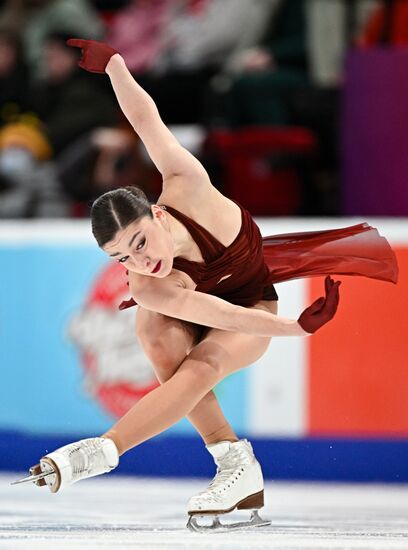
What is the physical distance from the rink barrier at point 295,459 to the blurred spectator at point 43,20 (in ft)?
8.96

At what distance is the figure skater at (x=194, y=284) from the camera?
3.26 metres

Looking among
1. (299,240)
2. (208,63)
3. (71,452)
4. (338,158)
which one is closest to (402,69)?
(338,158)

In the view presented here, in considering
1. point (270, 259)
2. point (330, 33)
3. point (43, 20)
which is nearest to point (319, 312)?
point (270, 259)

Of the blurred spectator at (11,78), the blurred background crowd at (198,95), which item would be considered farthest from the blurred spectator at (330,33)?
the blurred spectator at (11,78)

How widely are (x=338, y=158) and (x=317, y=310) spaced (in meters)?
2.85

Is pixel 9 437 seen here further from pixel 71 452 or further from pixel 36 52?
pixel 36 52

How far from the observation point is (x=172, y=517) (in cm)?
403

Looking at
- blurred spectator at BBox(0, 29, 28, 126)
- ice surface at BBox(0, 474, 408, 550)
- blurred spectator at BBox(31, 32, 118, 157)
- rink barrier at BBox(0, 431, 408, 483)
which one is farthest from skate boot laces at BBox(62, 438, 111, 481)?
blurred spectator at BBox(0, 29, 28, 126)

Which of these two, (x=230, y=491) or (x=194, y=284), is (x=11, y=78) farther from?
(x=230, y=491)

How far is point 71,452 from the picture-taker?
3.28m

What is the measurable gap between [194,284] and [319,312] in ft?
1.19

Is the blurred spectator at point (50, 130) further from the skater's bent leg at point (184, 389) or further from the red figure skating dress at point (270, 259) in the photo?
the skater's bent leg at point (184, 389)

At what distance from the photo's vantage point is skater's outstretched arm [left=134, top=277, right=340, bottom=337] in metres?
3.32

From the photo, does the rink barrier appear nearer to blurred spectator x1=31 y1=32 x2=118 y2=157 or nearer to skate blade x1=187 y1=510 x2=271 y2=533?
skate blade x1=187 y1=510 x2=271 y2=533
